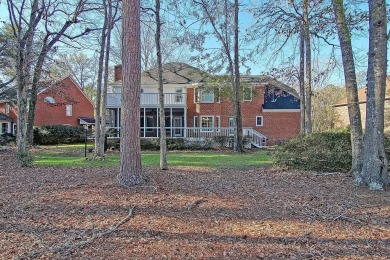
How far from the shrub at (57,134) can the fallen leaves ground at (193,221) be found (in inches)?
860

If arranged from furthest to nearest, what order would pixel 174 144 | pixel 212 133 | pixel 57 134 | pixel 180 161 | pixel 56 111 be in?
pixel 56 111
pixel 57 134
pixel 212 133
pixel 174 144
pixel 180 161

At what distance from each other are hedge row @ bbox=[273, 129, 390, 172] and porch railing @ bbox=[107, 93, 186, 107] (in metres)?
14.5

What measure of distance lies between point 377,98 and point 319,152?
138 inches

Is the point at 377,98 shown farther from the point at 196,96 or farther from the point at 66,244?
the point at 196,96

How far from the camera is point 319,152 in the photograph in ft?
32.8

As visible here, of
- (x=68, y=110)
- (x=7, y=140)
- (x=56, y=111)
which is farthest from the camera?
(x=68, y=110)

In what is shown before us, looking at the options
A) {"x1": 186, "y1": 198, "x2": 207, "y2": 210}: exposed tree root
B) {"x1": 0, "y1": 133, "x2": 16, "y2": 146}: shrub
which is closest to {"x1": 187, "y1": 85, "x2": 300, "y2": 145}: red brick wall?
{"x1": 0, "y1": 133, "x2": 16, "y2": 146}: shrub

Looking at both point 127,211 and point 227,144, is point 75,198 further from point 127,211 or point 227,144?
point 227,144

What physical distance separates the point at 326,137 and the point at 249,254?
8625 mm

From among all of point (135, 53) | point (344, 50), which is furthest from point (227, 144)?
point (135, 53)

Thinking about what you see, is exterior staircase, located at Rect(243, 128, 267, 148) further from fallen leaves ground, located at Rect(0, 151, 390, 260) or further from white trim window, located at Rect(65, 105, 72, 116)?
white trim window, located at Rect(65, 105, 72, 116)

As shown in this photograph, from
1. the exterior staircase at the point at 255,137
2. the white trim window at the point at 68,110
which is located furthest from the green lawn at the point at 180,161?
the white trim window at the point at 68,110

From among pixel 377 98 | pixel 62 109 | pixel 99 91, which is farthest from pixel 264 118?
pixel 62 109

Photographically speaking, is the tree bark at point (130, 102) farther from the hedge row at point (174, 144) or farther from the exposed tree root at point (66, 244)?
the hedge row at point (174, 144)
